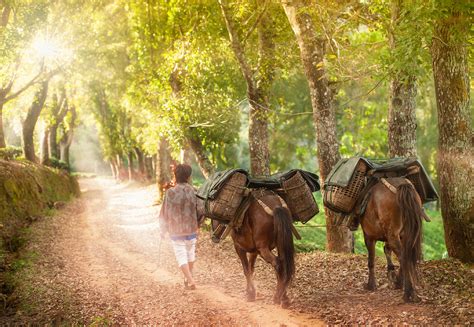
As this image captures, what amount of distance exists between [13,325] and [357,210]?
6.19 meters

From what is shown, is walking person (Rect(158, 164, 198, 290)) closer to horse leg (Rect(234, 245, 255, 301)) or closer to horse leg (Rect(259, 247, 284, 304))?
horse leg (Rect(234, 245, 255, 301))

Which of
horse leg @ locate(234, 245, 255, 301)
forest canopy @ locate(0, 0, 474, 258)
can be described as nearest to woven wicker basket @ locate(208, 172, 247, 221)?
horse leg @ locate(234, 245, 255, 301)

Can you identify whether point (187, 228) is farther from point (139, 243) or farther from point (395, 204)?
point (139, 243)

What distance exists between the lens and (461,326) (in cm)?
600

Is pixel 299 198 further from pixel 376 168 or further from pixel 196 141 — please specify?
pixel 196 141

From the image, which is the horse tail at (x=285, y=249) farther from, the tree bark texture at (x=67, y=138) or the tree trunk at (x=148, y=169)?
the tree bark texture at (x=67, y=138)

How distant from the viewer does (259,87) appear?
50.0ft

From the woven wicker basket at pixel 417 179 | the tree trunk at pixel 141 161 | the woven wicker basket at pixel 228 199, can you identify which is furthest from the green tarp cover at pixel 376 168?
the tree trunk at pixel 141 161

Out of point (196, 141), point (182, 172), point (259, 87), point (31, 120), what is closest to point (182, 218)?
point (182, 172)

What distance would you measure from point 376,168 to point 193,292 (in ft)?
13.8

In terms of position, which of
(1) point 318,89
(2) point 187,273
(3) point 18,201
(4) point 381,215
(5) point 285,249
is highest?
(1) point 318,89

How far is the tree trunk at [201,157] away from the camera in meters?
17.5

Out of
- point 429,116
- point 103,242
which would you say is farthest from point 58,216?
point 429,116

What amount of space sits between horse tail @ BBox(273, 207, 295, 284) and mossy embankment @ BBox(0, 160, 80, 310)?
5.97m
